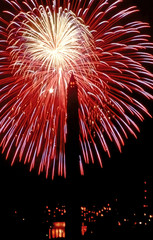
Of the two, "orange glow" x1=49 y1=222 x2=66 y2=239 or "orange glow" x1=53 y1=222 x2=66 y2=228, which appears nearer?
"orange glow" x1=49 y1=222 x2=66 y2=239

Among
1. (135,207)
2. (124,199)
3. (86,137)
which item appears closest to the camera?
(86,137)

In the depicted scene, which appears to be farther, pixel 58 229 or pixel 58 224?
pixel 58 229

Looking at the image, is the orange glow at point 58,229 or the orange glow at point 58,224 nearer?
the orange glow at point 58,229

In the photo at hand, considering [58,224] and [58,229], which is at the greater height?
[58,224]

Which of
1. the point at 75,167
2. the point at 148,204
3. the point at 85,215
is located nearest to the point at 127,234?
the point at 148,204

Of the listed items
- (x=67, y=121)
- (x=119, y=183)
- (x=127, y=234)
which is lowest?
(x=127, y=234)

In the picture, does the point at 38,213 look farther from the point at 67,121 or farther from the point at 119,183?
the point at 67,121

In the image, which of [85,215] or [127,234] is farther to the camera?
[85,215]

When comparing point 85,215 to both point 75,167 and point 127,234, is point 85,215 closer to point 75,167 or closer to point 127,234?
point 127,234

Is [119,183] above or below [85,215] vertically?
above

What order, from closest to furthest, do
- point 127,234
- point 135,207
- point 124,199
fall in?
point 127,234, point 135,207, point 124,199
